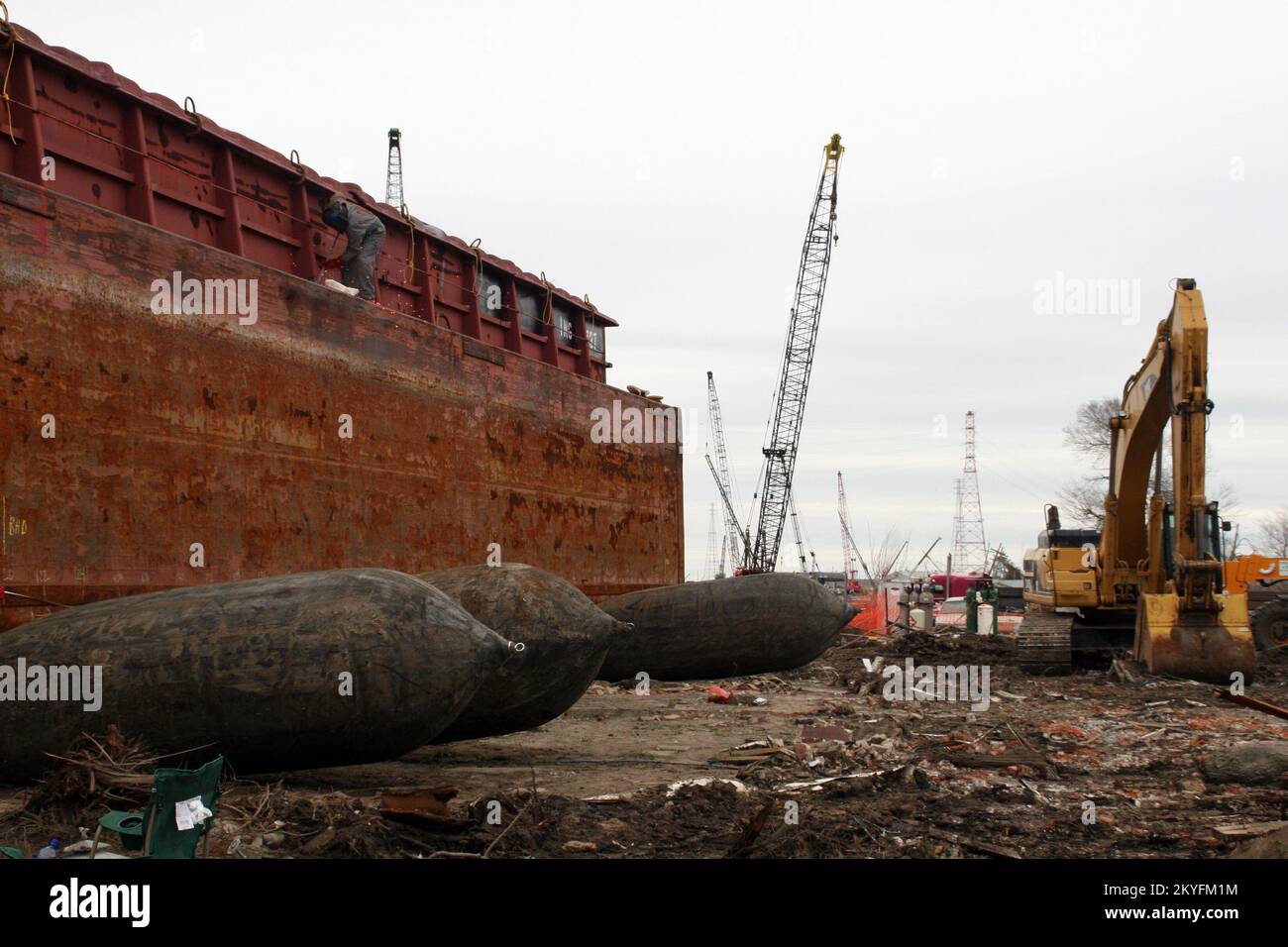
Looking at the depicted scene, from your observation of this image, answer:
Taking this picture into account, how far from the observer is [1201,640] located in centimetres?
1444

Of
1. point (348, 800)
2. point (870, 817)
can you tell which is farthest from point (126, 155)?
point (870, 817)

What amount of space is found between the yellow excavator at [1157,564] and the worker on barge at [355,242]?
10.5m

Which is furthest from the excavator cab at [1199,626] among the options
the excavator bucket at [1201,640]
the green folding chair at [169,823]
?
the green folding chair at [169,823]

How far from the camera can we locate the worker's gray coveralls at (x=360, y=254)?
46.9 ft

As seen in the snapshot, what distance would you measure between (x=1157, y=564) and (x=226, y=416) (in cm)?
1265

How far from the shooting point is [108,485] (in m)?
9.70

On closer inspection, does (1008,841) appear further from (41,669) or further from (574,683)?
(41,669)

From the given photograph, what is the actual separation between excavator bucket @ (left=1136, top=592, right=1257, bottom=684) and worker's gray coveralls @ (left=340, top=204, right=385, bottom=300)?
10.9m

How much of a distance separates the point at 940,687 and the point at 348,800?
10623 mm

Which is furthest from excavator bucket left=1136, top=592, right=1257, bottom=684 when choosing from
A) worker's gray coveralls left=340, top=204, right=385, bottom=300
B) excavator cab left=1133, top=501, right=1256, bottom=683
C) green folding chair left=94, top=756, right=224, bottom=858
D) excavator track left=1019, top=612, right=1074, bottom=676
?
green folding chair left=94, top=756, right=224, bottom=858

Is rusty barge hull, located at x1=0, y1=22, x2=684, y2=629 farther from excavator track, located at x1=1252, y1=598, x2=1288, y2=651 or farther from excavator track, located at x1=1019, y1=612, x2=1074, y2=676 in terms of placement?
excavator track, located at x1=1252, y1=598, x2=1288, y2=651

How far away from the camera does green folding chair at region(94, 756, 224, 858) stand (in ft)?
Answer: 18.1

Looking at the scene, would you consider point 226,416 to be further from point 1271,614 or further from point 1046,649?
point 1271,614

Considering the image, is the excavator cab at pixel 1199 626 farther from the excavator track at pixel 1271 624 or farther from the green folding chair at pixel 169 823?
the green folding chair at pixel 169 823
